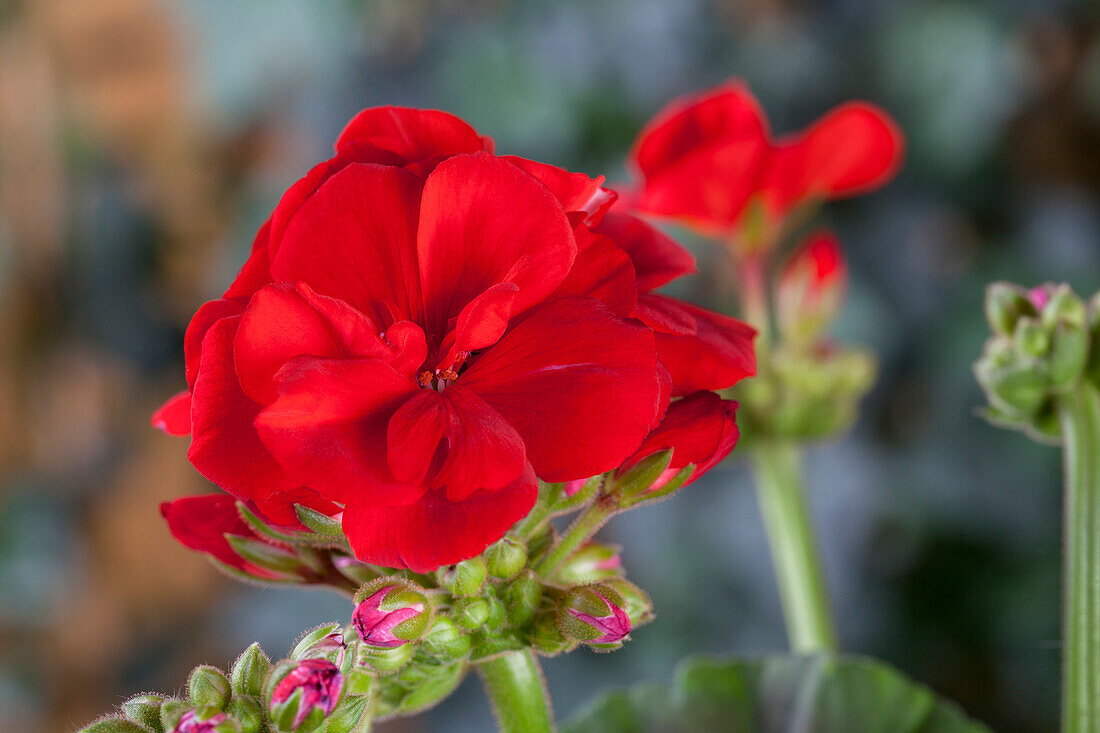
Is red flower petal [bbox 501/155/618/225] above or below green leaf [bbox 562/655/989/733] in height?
above

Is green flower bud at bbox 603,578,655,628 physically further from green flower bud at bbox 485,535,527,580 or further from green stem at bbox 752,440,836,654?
green stem at bbox 752,440,836,654

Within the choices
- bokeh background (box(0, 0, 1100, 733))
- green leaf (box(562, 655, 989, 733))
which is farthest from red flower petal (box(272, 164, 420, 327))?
bokeh background (box(0, 0, 1100, 733))

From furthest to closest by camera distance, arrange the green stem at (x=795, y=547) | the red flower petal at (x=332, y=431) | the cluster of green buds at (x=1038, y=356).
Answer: the green stem at (x=795, y=547) → the cluster of green buds at (x=1038, y=356) → the red flower petal at (x=332, y=431)

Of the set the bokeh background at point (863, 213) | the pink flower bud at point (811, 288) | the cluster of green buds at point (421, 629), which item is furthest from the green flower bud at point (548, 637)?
the bokeh background at point (863, 213)

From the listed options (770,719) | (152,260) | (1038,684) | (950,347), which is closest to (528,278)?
(770,719)

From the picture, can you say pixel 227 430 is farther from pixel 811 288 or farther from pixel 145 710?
pixel 811 288

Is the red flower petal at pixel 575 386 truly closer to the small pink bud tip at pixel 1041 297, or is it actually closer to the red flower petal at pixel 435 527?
the red flower petal at pixel 435 527
